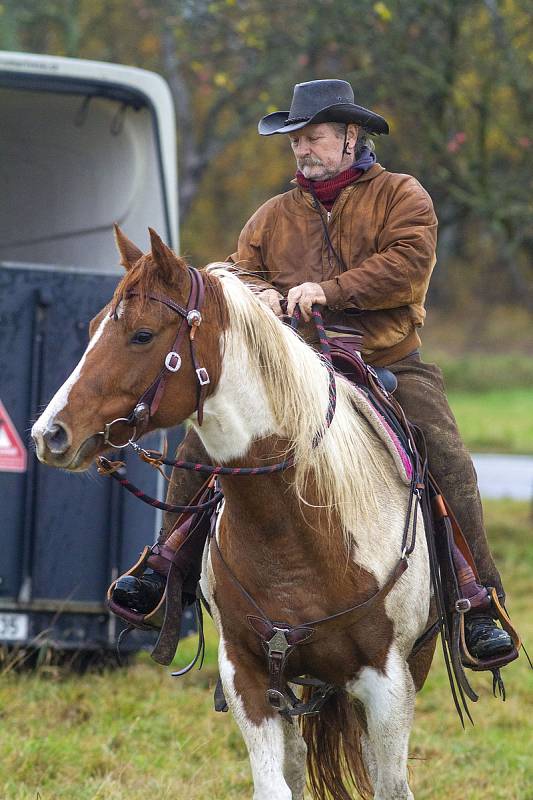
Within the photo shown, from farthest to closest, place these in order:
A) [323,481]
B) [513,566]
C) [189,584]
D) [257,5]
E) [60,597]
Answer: [257,5] → [513,566] → [60,597] → [189,584] → [323,481]

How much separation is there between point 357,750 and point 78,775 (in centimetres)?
143

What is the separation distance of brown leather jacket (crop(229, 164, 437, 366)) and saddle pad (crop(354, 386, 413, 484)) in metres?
0.31

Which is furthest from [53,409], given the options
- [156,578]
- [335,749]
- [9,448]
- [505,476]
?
[505,476]

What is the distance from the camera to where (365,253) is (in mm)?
4496

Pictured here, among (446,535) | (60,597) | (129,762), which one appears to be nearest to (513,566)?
(60,597)

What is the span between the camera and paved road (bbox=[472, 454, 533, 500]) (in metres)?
16.0

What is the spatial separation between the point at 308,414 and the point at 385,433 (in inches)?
18.4

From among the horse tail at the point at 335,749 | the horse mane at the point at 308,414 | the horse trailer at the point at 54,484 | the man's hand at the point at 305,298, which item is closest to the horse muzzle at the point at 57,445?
the horse mane at the point at 308,414

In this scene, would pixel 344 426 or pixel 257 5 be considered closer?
pixel 344 426

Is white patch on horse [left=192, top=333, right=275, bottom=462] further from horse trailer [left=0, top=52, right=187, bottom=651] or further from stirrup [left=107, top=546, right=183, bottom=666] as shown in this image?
horse trailer [left=0, top=52, right=187, bottom=651]

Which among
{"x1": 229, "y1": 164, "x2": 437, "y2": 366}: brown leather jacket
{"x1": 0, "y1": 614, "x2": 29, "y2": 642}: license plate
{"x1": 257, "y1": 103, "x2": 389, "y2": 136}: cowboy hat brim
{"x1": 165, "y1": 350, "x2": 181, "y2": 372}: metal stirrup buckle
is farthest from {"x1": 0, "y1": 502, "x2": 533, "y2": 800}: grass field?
{"x1": 257, "y1": 103, "x2": 389, "y2": 136}: cowboy hat brim

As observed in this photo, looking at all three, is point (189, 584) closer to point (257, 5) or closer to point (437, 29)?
point (437, 29)

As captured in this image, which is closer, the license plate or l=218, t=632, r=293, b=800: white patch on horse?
l=218, t=632, r=293, b=800: white patch on horse

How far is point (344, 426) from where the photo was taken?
4039mm
